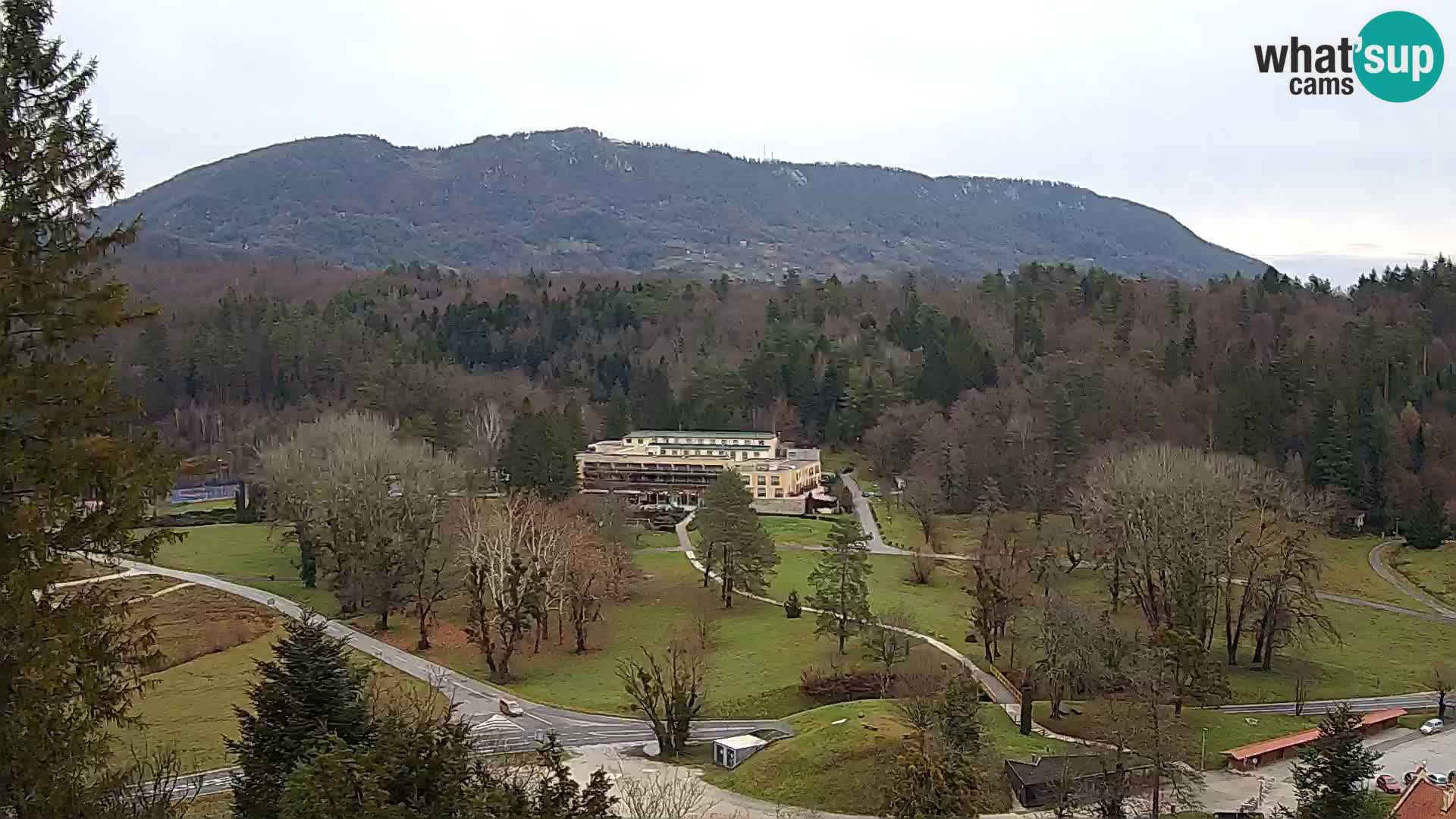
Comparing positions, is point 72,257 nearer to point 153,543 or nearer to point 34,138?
point 34,138

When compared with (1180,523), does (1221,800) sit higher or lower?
lower

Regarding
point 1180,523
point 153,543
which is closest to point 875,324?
point 1180,523

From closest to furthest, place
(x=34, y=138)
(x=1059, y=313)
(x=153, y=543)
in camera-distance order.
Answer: (x=34, y=138)
(x=153, y=543)
(x=1059, y=313)

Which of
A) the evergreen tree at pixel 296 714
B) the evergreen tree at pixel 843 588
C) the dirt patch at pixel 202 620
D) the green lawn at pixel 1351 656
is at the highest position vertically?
the evergreen tree at pixel 296 714

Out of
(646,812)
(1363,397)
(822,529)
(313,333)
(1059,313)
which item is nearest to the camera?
(646,812)

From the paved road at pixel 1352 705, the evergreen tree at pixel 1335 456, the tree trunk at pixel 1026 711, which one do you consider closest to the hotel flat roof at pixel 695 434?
the evergreen tree at pixel 1335 456

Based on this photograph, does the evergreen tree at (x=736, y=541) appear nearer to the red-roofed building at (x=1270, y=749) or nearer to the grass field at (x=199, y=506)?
the red-roofed building at (x=1270, y=749)
